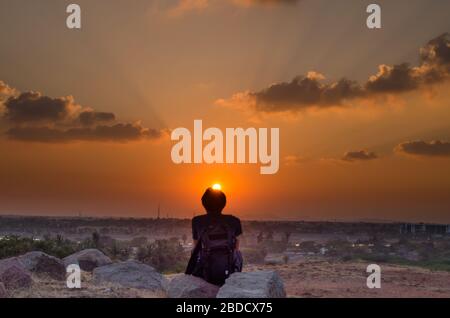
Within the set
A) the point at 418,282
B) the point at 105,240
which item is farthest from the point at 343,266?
the point at 105,240

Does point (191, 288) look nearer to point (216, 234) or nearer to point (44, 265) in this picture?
point (216, 234)

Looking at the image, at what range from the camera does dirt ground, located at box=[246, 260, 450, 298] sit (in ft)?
67.5

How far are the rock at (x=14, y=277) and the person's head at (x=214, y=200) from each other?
6.74 m

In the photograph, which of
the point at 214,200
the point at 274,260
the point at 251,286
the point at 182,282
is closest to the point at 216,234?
the point at 214,200

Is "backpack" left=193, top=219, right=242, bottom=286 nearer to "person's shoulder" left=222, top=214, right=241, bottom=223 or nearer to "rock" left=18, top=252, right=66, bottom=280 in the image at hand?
"person's shoulder" left=222, top=214, right=241, bottom=223

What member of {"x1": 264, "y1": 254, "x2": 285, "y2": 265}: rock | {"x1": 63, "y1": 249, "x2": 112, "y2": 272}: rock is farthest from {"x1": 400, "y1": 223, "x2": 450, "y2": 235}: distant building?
{"x1": 63, "y1": 249, "x2": 112, "y2": 272}: rock

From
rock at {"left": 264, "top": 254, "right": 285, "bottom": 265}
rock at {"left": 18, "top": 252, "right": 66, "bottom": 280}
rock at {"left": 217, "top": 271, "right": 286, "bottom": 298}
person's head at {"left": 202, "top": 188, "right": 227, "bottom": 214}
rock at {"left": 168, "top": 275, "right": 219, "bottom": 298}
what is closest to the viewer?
rock at {"left": 217, "top": 271, "right": 286, "bottom": 298}

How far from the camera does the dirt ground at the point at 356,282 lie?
20561 mm

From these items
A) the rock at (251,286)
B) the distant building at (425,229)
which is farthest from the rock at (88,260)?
the distant building at (425,229)

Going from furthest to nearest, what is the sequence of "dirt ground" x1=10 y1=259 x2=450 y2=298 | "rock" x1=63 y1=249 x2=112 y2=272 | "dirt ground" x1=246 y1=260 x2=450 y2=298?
"rock" x1=63 y1=249 x2=112 y2=272 → "dirt ground" x1=246 y1=260 x2=450 y2=298 → "dirt ground" x1=10 y1=259 x2=450 y2=298

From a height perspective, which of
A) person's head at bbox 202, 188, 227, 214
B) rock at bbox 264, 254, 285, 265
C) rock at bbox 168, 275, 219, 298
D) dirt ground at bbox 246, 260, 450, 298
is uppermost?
person's head at bbox 202, 188, 227, 214

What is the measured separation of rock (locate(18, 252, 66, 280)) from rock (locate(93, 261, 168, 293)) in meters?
1.54
